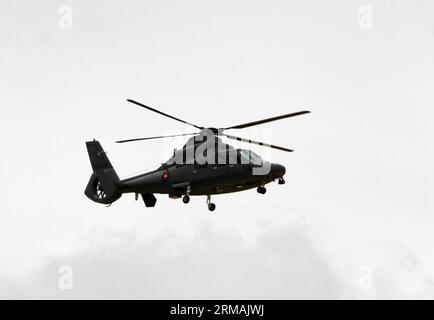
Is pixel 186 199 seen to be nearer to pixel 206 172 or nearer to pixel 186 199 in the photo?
pixel 186 199

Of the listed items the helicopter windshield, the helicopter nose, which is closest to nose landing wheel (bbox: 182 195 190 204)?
the helicopter windshield

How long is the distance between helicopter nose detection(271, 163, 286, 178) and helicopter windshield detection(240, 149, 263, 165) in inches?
36.9

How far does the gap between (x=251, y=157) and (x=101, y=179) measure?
11329 millimetres

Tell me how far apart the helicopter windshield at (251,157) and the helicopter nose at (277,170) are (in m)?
0.94

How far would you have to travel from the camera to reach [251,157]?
1982 inches

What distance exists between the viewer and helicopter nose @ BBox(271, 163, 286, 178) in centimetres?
4964

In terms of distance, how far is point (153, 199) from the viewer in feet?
176

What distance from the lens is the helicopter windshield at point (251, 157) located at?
50062 millimetres

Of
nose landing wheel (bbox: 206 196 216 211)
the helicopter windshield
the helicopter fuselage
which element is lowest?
nose landing wheel (bbox: 206 196 216 211)

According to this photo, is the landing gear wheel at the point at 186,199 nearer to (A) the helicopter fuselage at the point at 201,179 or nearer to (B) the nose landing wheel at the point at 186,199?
(B) the nose landing wheel at the point at 186,199

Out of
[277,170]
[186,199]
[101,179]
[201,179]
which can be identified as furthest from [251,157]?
[101,179]

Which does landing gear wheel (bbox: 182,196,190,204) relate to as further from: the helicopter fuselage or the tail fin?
the tail fin

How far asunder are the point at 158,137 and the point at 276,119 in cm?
776
